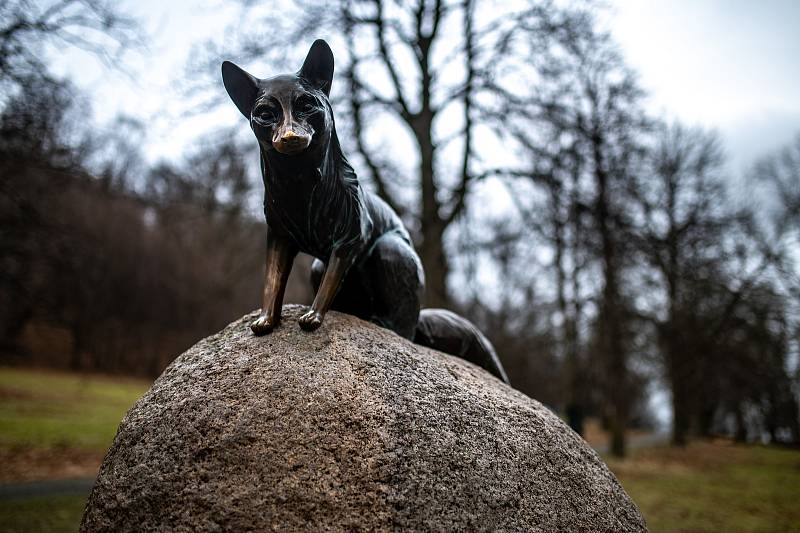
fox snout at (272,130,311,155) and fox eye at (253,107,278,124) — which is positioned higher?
fox eye at (253,107,278,124)

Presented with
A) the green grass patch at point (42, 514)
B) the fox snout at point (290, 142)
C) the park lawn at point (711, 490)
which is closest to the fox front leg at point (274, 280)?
the fox snout at point (290, 142)

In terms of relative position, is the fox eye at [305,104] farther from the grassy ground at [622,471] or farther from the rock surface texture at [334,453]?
the grassy ground at [622,471]

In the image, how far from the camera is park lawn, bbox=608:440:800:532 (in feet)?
27.7

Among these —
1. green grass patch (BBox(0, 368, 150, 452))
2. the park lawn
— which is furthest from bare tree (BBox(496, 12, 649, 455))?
green grass patch (BBox(0, 368, 150, 452))

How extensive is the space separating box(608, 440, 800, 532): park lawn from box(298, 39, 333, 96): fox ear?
732cm

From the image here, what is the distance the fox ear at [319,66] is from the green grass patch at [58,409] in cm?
1059

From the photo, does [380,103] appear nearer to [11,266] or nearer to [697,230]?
[697,230]

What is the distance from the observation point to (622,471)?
1305 centimetres

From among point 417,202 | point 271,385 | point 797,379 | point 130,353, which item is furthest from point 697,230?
point 130,353

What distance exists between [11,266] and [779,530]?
59.2 ft

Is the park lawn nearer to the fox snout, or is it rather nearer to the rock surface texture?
the rock surface texture

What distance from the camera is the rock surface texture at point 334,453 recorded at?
7.59 feet

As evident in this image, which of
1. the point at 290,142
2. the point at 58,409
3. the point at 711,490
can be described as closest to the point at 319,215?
the point at 290,142

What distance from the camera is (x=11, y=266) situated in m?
16.2
